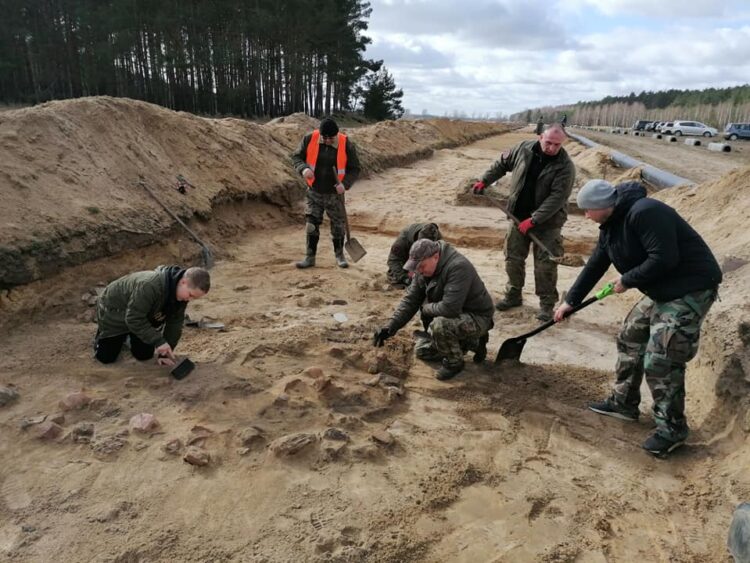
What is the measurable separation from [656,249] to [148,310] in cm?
315

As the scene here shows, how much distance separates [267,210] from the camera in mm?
8789

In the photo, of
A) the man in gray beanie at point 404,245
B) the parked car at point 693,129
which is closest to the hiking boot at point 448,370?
the man in gray beanie at point 404,245

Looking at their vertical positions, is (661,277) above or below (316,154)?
below

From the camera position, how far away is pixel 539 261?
521 centimetres

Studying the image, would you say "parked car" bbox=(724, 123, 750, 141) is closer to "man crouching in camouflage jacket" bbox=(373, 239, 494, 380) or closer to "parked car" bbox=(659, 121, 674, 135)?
"parked car" bbox=(659, 121, 674, 135)

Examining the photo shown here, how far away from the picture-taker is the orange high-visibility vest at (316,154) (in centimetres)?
630

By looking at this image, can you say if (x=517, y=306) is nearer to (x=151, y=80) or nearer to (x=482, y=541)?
(x=482, y=541)

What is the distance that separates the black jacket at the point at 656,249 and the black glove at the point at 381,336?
1751mm

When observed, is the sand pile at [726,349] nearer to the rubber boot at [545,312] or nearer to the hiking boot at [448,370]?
the rubber boot at [545,312]

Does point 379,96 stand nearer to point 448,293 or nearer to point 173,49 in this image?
point 173,49

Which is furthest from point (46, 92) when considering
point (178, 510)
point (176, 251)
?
point (178, 510)

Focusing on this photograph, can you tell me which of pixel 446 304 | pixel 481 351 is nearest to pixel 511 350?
pixel 481 351

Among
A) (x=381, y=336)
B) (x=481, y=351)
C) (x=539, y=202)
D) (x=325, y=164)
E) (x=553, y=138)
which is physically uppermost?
(x=553, y=138)

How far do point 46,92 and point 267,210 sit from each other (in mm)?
27258
